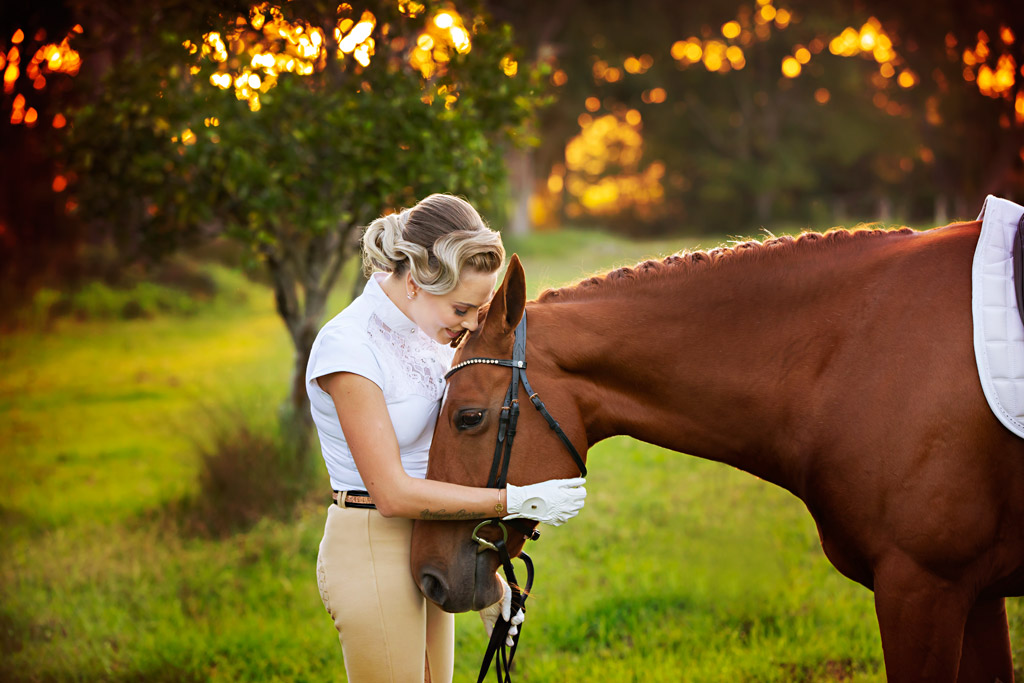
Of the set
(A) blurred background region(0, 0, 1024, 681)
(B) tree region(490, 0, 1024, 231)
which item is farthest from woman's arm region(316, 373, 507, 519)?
(B) tree region(490, 0, 1024, 231)

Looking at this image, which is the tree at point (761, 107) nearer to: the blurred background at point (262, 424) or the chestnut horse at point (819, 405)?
the blurred background at point (262, 424)

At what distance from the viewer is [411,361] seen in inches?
90.0

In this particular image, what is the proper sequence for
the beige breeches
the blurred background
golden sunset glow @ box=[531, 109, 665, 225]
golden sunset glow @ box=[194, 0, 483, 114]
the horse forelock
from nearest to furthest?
the beige breeches < the horse forelock < golden sunset glow @ box=[194, 0, 483, 114] < the blurred background < golden sunset glow @ box=[531, 109, 665, 225]

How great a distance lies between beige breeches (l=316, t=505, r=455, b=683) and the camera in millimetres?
2205

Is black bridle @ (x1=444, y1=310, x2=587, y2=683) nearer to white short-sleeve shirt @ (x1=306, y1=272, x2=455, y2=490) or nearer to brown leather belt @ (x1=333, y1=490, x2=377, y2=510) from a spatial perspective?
white short-sleeve shirt @ (x1=306, y1=272, x2=455, y2=490)

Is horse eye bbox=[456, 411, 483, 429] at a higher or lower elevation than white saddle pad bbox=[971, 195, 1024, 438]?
lower

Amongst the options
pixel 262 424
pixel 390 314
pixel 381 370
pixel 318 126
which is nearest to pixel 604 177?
pixel 262 424

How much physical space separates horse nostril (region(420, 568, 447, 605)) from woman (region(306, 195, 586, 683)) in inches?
4.7

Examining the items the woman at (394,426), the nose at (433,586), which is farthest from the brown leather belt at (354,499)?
the nose at (433,586)

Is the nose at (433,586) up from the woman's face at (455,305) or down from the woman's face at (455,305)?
down

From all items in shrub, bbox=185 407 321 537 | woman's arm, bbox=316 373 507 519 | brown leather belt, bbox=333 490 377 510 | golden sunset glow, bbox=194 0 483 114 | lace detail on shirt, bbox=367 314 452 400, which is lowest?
shrub, bbox=185 407 321 537

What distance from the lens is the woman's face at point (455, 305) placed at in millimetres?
2166

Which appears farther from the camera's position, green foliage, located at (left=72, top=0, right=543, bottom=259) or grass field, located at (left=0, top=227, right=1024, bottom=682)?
green foliage, located at (left=72, top=0, right=543, bottom=259)

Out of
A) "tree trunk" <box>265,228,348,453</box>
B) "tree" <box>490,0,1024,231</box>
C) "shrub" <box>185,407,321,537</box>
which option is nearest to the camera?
"shrub" <box>185,407,321,537</box>
